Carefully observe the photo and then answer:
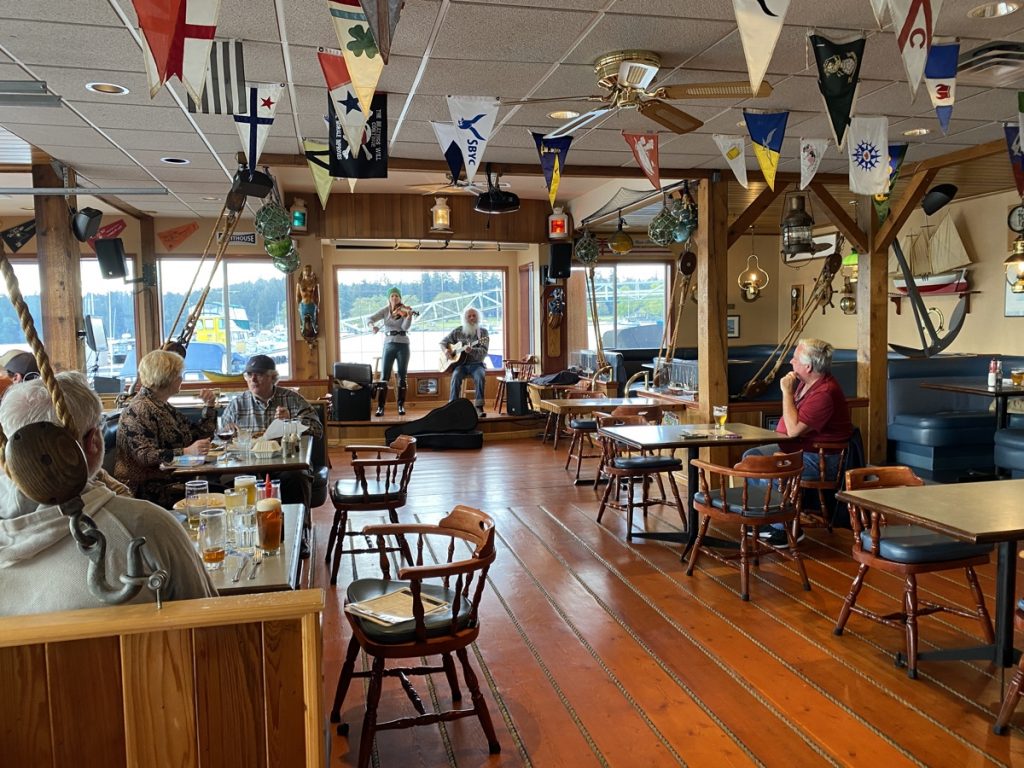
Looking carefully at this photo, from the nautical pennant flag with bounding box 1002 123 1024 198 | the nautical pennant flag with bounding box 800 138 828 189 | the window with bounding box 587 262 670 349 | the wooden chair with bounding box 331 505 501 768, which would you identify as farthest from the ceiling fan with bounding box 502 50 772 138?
the window with bounding box 587 262 670 349

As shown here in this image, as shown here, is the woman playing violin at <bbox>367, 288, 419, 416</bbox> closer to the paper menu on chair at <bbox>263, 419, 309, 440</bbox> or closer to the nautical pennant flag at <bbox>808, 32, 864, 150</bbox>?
the paper menu on chair at <bbox>263, 419, 309, 440</bbox>

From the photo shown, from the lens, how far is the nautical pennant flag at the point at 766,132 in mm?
4719

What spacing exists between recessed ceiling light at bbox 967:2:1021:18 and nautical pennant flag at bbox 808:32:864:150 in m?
0.45

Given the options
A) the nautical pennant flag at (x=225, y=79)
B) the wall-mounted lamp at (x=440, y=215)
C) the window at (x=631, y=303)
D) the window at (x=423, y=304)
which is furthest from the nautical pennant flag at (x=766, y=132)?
the window at (x=423, y=304)

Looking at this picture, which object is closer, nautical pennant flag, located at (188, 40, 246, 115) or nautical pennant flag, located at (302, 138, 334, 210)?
nautical pennant flag, located at (188, 40, 246, 115)

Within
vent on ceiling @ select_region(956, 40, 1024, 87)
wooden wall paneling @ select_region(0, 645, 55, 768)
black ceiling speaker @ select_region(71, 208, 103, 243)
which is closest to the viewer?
wooden wall paneling @ select_region(0, 645, 55, 768)

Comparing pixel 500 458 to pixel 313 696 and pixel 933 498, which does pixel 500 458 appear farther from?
pixel 313 696

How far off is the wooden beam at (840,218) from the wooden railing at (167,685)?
6.20 meters

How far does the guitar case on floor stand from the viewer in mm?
8992

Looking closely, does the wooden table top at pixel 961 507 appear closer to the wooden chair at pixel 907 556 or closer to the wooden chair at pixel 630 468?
the wooden chair at pixel 907 556

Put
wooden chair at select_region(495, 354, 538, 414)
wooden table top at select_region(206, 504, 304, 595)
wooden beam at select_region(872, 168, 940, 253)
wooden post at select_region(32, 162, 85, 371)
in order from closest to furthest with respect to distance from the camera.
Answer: wooden table top at select_region(206, 504, 304, 595)
wooden post at select_region(32, 162, 85, 371)
wooden beam at select_region(872, 168, 940, 253)
wooden chair at select_region(495, 354, 538, 414)

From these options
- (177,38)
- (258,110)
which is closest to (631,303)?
(258,110)

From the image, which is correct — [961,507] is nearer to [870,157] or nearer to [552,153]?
[870,157]

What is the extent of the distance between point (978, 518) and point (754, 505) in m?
1.53
